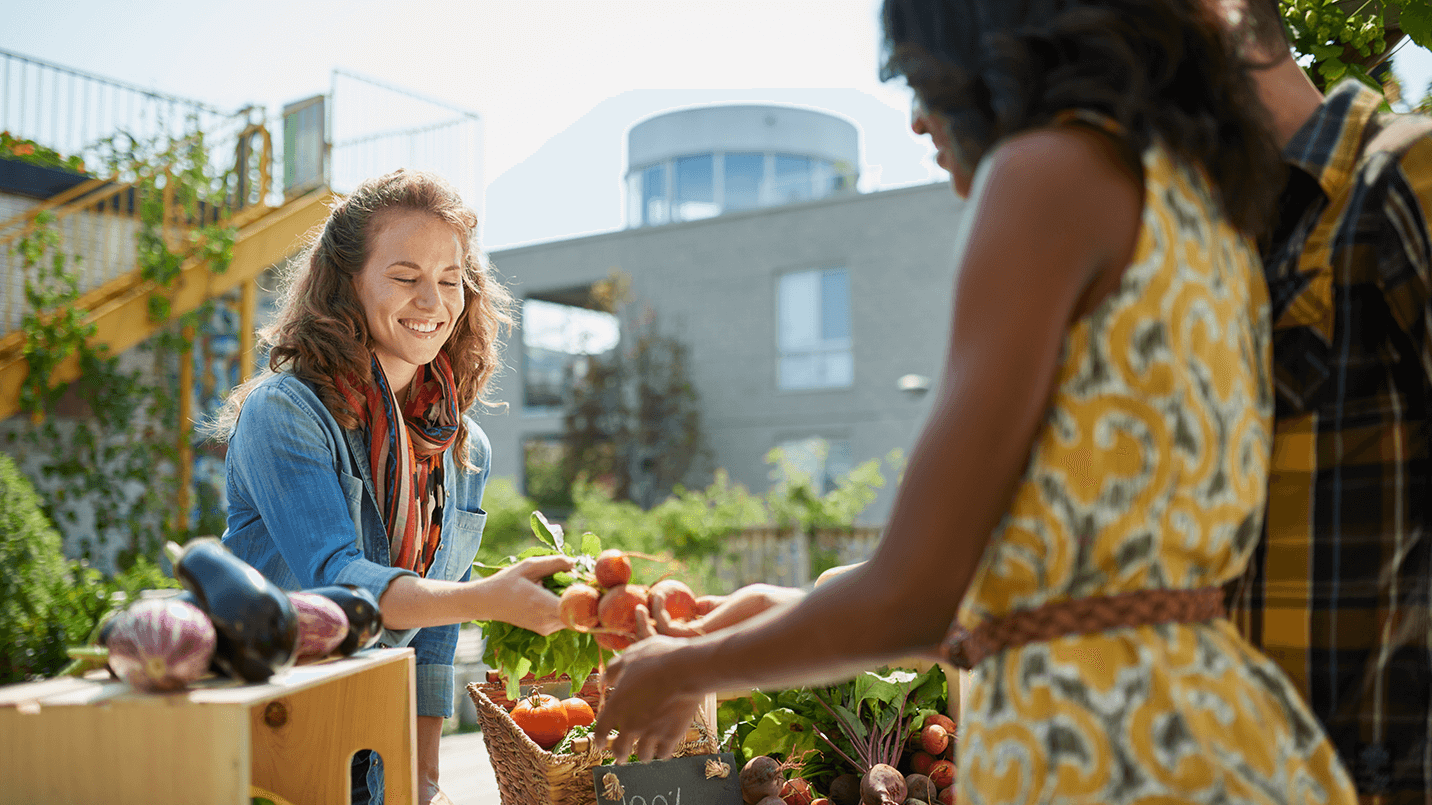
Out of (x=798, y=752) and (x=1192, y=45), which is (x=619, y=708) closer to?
(x=1192, y=45)

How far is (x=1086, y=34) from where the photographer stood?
816 mm

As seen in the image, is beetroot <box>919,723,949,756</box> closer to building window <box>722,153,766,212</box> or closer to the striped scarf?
the striped scarf

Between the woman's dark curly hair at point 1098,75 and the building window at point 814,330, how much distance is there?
13329 millimetres

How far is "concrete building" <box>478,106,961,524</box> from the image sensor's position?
1371 cm

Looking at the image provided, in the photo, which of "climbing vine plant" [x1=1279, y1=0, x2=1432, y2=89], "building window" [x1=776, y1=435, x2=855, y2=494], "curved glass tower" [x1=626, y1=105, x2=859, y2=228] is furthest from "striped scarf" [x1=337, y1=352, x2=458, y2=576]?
"curved glass tower" [x1=626, y1=105, x2=859, y2=228]

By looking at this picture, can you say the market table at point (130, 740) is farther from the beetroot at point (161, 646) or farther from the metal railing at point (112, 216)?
the metal railing at point (112, 216)

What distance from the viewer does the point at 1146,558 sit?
801 mm

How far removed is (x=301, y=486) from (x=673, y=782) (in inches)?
33.8

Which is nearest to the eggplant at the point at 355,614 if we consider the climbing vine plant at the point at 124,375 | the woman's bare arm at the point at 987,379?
the woman's bare arm at the point at 987,379

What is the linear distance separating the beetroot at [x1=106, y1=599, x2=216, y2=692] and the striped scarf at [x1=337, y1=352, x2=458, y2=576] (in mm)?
769

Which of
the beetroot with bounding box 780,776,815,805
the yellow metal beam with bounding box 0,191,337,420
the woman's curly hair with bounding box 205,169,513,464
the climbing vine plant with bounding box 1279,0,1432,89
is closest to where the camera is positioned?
the woman's curly hair with bounding box 205,169,513,464

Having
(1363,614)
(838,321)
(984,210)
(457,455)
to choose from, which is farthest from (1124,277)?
(838,321)

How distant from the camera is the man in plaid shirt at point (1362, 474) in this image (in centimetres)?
92

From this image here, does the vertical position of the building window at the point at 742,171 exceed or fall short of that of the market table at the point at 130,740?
it exceeds it
